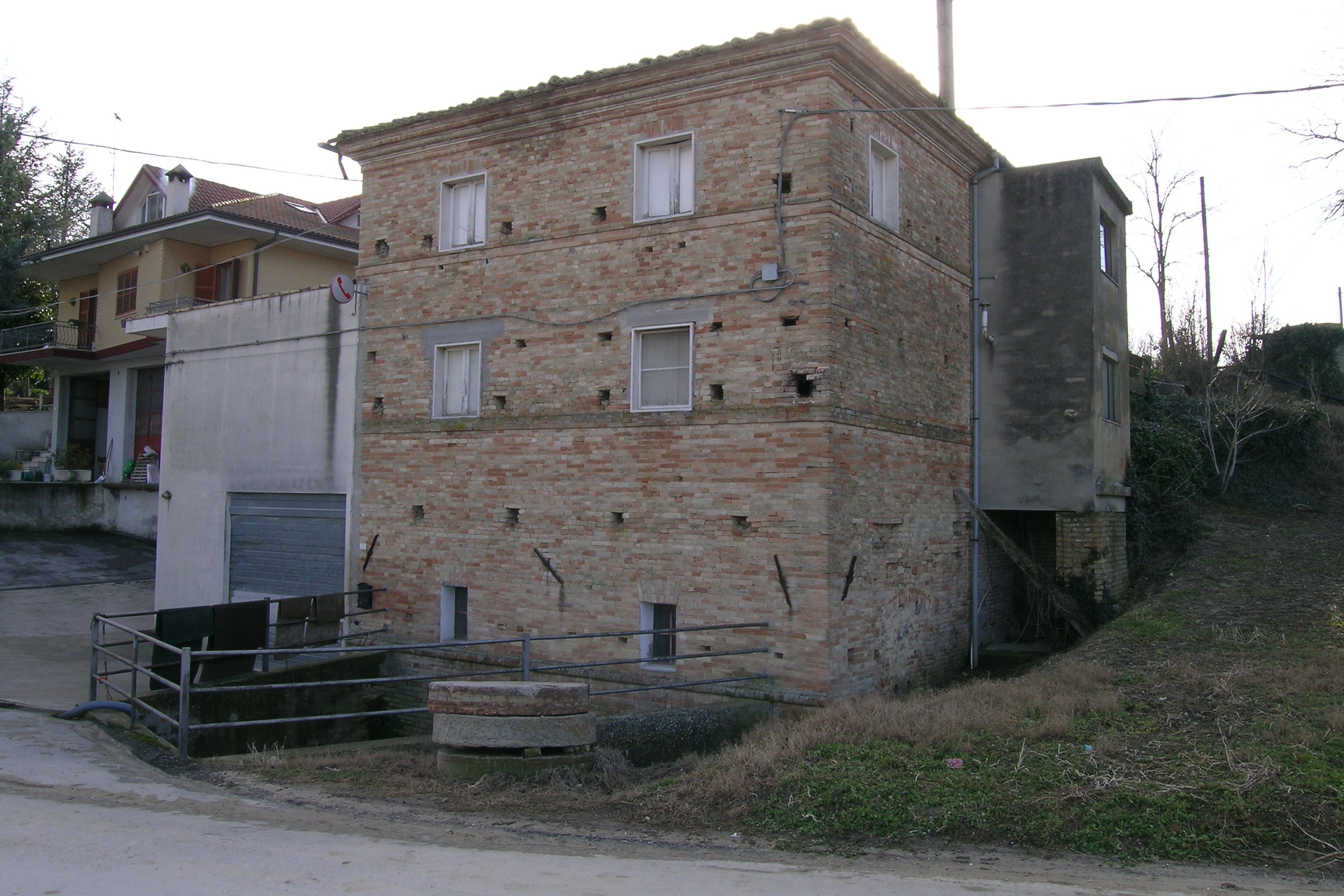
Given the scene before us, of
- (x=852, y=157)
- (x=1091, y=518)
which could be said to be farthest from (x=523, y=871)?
(x=1091, y=518)

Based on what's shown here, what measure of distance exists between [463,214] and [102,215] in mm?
20147

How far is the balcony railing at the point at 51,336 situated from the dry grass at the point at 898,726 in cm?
2632

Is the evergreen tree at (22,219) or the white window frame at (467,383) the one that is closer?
the white window frame at (467,383)

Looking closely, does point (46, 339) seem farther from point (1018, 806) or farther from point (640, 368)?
point (1018, 806)

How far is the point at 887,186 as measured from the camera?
13.0m

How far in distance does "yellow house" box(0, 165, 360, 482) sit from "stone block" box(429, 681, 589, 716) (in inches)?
611

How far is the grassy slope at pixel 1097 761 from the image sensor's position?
6727 mm

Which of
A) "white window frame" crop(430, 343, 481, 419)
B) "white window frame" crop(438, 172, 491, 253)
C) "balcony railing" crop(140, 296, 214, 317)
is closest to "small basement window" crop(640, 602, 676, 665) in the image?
"white window frame" crop(430, 343, 481, 419)

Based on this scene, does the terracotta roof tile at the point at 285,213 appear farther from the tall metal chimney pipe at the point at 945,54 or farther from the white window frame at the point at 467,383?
the tall metal chimney pipe at the point at 945,54

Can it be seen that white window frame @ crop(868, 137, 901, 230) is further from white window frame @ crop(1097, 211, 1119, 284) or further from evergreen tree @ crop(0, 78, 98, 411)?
evergreen tree @ crop(0, 78, 98, 411)

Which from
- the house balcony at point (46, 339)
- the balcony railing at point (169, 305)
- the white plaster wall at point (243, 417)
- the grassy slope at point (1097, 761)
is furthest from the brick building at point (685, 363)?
the house balcony at point (46, 339)

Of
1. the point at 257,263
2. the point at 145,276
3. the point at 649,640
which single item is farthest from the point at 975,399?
the point at 145,276

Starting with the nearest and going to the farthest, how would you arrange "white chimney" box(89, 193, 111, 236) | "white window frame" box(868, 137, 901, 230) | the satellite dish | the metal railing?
1. the metal railing
2. "white window frame" box(868, 137, 901, 230)
3. the satellite dish
4. "white chimney" box(89, 193, 111, 236)

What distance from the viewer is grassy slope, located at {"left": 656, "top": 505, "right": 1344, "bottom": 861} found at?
6.73m
